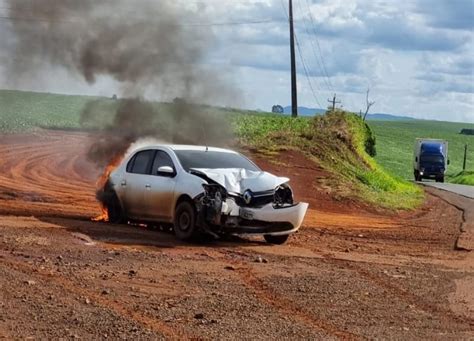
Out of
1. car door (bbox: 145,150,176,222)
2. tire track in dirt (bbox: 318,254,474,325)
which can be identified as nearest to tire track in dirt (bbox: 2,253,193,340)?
tire track in dirt (bbox: 318,254,474,325)

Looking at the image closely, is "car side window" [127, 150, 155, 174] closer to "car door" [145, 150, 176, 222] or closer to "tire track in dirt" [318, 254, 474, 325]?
"car door" [145, 150, 176, 222]

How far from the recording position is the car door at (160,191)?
15234mm

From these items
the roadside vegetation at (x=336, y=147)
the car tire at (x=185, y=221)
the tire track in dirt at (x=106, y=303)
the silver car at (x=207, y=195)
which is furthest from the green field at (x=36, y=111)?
the tire track in dirt at (x=106, y=303)

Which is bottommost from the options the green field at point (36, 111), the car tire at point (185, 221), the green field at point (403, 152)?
the green field at point (403, 152)

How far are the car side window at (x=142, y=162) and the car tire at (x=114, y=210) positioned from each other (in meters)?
0.64

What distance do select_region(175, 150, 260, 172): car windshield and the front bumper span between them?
4.07ft

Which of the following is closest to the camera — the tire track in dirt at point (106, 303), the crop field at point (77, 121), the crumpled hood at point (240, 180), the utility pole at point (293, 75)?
the tire track in dirt at point (106, 303)

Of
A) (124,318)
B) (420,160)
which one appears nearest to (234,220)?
(124,318)

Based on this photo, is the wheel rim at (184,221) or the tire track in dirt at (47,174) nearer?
the wheel rim at (184,221)

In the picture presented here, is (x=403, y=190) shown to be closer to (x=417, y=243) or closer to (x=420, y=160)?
(x=417, y=243)

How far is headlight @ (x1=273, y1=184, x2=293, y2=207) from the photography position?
48.8ft

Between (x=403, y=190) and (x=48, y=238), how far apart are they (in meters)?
26.6

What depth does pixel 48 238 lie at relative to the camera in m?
13.7

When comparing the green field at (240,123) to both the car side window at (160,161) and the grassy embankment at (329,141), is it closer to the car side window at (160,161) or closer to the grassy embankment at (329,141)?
the grassy embankment at (329,141)
